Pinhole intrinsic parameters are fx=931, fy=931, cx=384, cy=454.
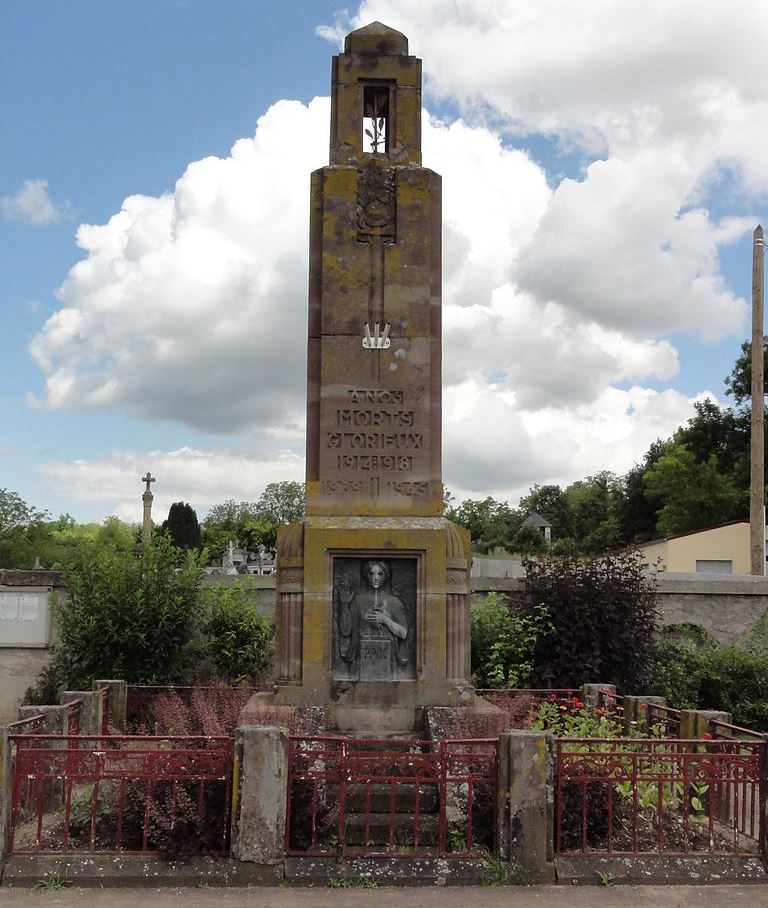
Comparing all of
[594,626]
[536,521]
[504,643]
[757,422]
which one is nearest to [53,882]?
[504,643]

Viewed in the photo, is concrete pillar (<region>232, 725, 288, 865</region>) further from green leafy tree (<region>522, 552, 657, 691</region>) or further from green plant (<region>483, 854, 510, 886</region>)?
green leafy tree (<region>522, 552, 657, 691</region>)

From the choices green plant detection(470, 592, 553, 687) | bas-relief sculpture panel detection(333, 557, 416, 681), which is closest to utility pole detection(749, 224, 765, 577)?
green plant detection(470, 592, 553, 687)

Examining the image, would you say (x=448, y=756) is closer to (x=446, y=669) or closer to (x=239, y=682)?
(x=446, y=669)

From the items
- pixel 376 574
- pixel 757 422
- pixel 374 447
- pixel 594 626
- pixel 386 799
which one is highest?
pixel 757 422

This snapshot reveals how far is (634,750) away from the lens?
24.4 feet

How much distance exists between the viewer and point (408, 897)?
6.40 metres

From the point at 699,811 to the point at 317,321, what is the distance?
236 inches

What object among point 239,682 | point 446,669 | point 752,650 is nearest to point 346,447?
point 446,669

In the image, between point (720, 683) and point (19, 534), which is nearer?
point (720, 683)

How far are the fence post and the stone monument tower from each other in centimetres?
269

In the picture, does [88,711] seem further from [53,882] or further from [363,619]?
[53,882]

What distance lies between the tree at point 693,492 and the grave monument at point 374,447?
43.1 metres

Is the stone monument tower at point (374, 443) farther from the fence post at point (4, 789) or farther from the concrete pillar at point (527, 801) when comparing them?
the fence post at point (4, 789)

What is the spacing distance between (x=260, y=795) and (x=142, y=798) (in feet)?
3.21
